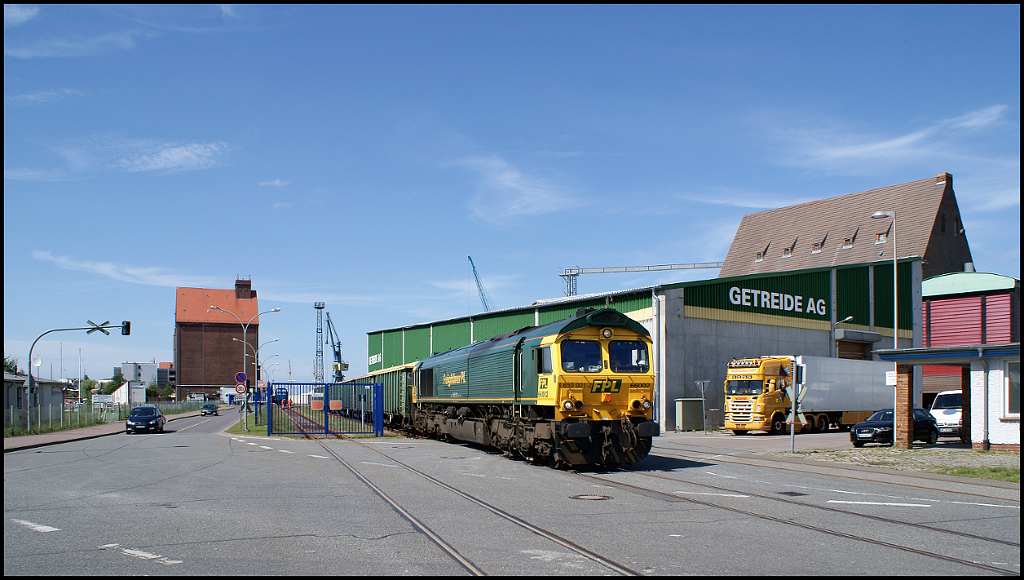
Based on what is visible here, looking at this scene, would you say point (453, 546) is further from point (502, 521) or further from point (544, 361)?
point (544, 361)

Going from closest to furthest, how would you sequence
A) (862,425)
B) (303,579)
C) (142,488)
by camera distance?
(303,579)
(142,488)
(862,425)

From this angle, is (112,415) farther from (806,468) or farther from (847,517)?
(847,517)

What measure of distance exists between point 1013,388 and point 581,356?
516 inches

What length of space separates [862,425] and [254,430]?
27.4 m

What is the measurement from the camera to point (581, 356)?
17531 millimetres

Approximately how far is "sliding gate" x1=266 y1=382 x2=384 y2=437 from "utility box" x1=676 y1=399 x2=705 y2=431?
43.7 ft

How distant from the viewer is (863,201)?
65.4m

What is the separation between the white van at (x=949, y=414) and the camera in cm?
2917

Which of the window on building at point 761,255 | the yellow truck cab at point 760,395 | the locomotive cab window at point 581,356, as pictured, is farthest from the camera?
the window on building at point 761,255

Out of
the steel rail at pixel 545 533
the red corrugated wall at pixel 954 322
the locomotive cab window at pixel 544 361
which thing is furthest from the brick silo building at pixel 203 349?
the steel rail at pixel 545 533

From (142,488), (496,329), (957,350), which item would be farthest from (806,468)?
(496,329)

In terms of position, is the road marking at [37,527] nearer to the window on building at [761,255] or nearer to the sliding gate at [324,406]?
the sliding gate at [324,406]

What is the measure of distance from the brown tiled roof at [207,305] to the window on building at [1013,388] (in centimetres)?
11262

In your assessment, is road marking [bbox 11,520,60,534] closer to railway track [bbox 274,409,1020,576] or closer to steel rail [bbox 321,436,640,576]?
railway track [bbox 274,409,1020,576]
